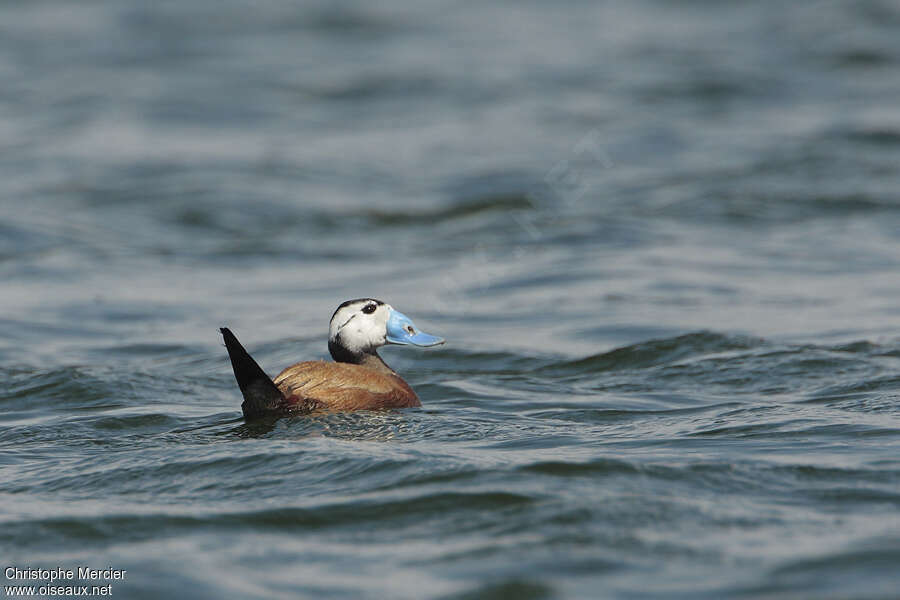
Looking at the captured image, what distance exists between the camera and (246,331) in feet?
39.5

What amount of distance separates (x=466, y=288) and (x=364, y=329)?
5.34 meters

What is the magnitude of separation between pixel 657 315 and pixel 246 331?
3685 millimetres

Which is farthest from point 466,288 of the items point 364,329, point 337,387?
point 337,387

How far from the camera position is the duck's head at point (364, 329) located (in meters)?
8.58

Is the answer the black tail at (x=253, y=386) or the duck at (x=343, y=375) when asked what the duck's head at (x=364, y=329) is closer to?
the duck at (x=343, y=375)

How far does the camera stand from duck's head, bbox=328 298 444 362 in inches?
338

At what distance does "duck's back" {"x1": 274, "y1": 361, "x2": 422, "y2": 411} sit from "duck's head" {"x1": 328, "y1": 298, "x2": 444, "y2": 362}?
398mm

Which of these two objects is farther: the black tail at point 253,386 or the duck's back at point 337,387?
the duck's back at point 337,387

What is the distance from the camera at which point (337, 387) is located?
25.5 feet

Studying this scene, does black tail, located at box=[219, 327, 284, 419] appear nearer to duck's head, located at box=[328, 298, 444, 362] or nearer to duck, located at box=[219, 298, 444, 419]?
duck, located at box=[219, 298, 444, 419]
